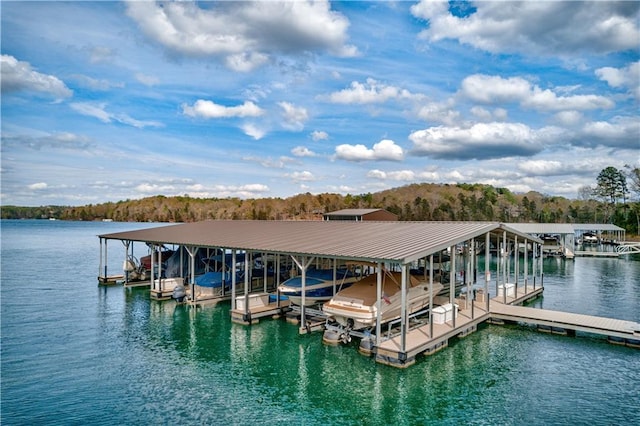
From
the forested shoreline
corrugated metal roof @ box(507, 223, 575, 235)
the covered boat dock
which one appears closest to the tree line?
the forested shoreline

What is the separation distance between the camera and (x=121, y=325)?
677 inches

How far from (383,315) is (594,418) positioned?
6360 mm

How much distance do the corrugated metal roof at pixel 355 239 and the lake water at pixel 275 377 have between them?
3153 millimetres

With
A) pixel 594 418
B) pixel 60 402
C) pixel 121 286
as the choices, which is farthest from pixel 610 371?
pixel 121 286

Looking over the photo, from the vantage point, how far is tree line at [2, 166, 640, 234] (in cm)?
7072

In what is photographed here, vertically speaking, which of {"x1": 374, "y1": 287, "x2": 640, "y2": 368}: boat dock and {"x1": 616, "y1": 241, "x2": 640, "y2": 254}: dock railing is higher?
{"x1": 616, "y1": 241, "x2": 640, "y2": 254}: dock railing

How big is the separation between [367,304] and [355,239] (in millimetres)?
3240

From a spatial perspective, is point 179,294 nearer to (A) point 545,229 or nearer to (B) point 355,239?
(B) point 355,239

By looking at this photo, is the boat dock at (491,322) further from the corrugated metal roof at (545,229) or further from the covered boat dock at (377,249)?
the corrugated metal roof at (545,229)

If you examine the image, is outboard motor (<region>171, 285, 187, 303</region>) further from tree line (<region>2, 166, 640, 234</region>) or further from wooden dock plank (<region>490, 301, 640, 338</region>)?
tree line (<region>2, 166, 640, 234</region>)

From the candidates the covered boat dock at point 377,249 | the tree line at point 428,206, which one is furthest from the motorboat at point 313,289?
the tree line at point 428,206

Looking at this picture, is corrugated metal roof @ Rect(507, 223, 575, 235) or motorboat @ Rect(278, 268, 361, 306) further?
corrugated metal roof @ Rect(507, 223, 575, 235)

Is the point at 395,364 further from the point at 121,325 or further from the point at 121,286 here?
the point at 121,286

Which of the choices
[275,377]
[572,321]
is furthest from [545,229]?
[275,377]
